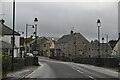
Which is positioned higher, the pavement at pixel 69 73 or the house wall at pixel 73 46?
the house wall at pixel 73 46

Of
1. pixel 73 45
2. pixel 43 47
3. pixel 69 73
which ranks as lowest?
pixel 69 73

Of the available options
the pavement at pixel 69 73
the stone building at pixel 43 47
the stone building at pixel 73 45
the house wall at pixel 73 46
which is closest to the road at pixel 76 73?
the pavement at pixel 69 73

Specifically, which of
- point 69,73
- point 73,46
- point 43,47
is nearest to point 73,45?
point 73,46

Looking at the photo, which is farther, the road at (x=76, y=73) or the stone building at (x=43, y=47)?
the stone building at (x=43, y=47)

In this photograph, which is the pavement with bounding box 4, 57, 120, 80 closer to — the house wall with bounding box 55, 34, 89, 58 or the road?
the road

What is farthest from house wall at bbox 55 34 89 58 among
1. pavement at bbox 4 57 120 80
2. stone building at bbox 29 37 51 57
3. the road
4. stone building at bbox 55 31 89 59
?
pavement at bbox 4 57 120 80

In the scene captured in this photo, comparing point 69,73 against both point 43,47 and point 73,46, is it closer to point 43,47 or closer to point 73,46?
point 73,46

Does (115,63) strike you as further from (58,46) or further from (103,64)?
(58,46)

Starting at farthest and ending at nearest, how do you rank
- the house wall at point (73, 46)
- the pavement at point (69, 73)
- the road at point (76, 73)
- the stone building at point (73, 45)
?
the house wall at point (73, 46)
the stone building at point (73, 45)
the road at point (76, 73)
the pavement at point (69, 73)

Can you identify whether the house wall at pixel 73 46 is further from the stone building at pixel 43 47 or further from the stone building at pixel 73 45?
the stone building at pixel 43 47

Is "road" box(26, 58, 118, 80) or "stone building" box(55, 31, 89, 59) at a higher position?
"stone building" box(55, 31, 89, 59)

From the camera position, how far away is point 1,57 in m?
19.4

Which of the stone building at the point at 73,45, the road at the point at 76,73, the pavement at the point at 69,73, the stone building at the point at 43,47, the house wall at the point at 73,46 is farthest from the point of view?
the stone building at the point at 43,47

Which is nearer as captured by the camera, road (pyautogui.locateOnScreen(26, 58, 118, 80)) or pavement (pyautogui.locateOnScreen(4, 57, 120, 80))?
pavement (pyautogui.locateOnScreen(4, 57, 120, 80))
